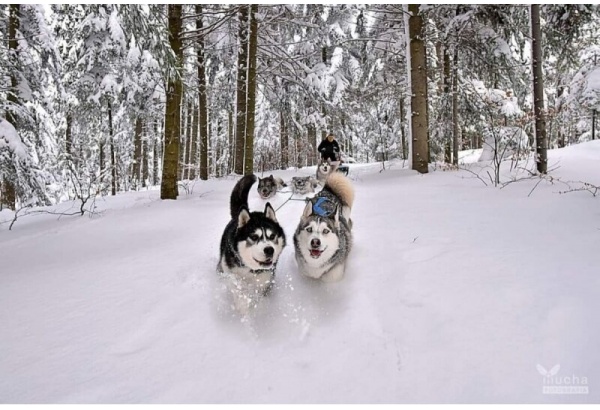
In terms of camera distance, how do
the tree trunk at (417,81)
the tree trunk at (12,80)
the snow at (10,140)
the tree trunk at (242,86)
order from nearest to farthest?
the snow at (10,140) → the tree trunk at (417,81) → the tree trunk at (12,80) → the tree trunk at (242,86)

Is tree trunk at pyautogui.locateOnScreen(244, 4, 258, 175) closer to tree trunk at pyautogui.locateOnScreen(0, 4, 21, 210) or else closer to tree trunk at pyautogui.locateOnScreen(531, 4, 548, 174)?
tree trunk at pyautogui.locateOnScreen(0, 4, 21, 210)

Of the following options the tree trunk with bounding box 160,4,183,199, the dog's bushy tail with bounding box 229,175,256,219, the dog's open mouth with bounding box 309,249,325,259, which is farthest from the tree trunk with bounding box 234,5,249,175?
the dog's open mouth with bounding box 309,249,325,259

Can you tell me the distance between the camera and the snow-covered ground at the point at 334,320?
8.98ft

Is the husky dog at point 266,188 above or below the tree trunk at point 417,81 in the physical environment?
below

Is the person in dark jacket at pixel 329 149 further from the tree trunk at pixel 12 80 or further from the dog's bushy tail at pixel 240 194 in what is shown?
the tree trunk at pixel 12 80

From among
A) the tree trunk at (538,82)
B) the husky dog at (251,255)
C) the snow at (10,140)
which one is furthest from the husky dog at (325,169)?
the husky dog at (251,255)

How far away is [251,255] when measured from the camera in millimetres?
3932

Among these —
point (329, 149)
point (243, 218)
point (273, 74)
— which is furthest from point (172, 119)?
point (273, 74)

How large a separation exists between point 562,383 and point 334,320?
1.85 meters

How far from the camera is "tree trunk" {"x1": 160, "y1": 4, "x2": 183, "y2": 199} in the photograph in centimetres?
870

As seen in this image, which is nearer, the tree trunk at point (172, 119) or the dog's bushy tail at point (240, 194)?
the dog's bushy tail at point (240, 194)

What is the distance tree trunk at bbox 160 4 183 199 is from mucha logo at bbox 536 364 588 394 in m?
8.26

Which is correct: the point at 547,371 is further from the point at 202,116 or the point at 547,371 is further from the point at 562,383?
the point at 202,116

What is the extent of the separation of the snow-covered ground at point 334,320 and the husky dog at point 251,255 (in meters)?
0.22
